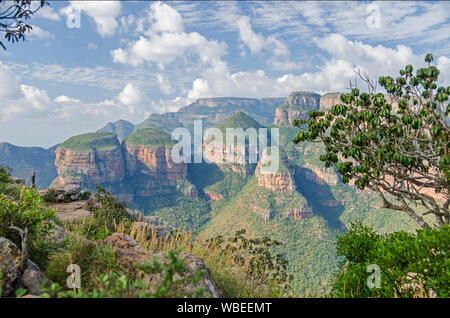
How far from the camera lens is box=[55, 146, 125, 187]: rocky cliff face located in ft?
341

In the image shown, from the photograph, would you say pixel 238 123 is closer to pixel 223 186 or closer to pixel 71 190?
pixel 223 186

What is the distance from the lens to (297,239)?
253 ft

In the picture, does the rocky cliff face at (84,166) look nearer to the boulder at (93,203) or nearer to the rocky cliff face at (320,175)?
the rocky cliff face at (320,175)

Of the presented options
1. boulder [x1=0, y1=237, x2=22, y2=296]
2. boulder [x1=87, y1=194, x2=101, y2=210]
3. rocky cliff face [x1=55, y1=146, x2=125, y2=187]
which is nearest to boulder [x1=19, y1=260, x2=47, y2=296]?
boulder [x1=0, y1=237, x2=22, y2=296]

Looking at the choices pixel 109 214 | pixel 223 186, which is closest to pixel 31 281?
pixel 109 214

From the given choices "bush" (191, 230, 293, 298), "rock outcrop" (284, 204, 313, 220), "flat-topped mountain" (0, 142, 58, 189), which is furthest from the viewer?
"flat-topped mountain" (0, 142, 58, 189)

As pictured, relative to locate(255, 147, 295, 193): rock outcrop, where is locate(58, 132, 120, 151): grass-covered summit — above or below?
above

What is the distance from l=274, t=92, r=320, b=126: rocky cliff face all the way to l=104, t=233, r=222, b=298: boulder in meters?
146

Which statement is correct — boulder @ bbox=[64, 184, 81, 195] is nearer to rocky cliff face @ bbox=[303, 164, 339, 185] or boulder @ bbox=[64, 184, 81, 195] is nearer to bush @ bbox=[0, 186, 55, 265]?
bush @ bbox=[0, 186, 55, 265]

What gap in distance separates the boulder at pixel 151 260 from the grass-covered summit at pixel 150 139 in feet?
391

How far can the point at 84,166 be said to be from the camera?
105 m

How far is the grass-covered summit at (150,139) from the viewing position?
122 m

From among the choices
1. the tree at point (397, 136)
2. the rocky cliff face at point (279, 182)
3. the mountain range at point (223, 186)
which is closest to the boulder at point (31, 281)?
the tree at point (397, 136)
